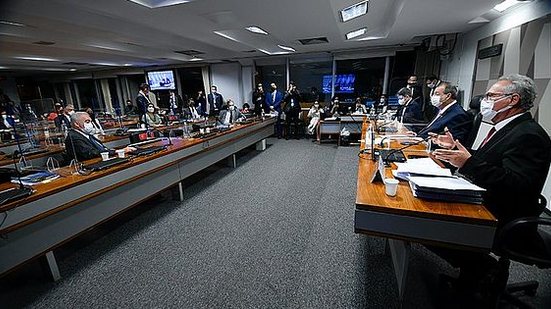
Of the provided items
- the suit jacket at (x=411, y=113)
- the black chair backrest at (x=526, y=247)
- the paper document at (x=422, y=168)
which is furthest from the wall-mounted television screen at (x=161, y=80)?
the black chair backrest at (x=526, y=247)

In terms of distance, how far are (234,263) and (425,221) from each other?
4.73 ft

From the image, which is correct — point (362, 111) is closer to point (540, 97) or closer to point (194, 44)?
point (540, 97)

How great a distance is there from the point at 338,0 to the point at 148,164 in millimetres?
2976

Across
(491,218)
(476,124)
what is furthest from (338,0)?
(491,218)

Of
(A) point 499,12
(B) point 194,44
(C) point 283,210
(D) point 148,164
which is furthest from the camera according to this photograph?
(B) point 194,44

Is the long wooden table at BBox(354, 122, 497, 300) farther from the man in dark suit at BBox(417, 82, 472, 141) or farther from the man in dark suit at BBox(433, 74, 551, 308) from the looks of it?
the man in dark suit at BBox(417, 82, 472, 141)

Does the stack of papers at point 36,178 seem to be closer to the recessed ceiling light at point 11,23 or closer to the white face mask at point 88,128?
the white face mask at point 88,128

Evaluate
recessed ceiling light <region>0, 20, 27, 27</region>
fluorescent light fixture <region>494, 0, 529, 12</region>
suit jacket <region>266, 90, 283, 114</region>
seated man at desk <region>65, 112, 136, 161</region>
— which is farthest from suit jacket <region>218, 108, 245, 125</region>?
fluorescent light fixture <region>494, 0, 529, 12</region>

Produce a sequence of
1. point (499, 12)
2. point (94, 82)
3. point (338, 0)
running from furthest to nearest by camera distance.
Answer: point (94, 82)
point (499, 12)
point (338, 0)

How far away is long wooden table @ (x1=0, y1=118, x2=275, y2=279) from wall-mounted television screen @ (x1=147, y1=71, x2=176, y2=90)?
25.5 feet

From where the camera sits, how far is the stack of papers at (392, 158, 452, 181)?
1.46 metres

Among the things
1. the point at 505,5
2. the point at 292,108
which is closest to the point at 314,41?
the point at 292,108

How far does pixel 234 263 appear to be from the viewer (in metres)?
1.94

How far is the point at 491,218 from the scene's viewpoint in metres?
1.04
